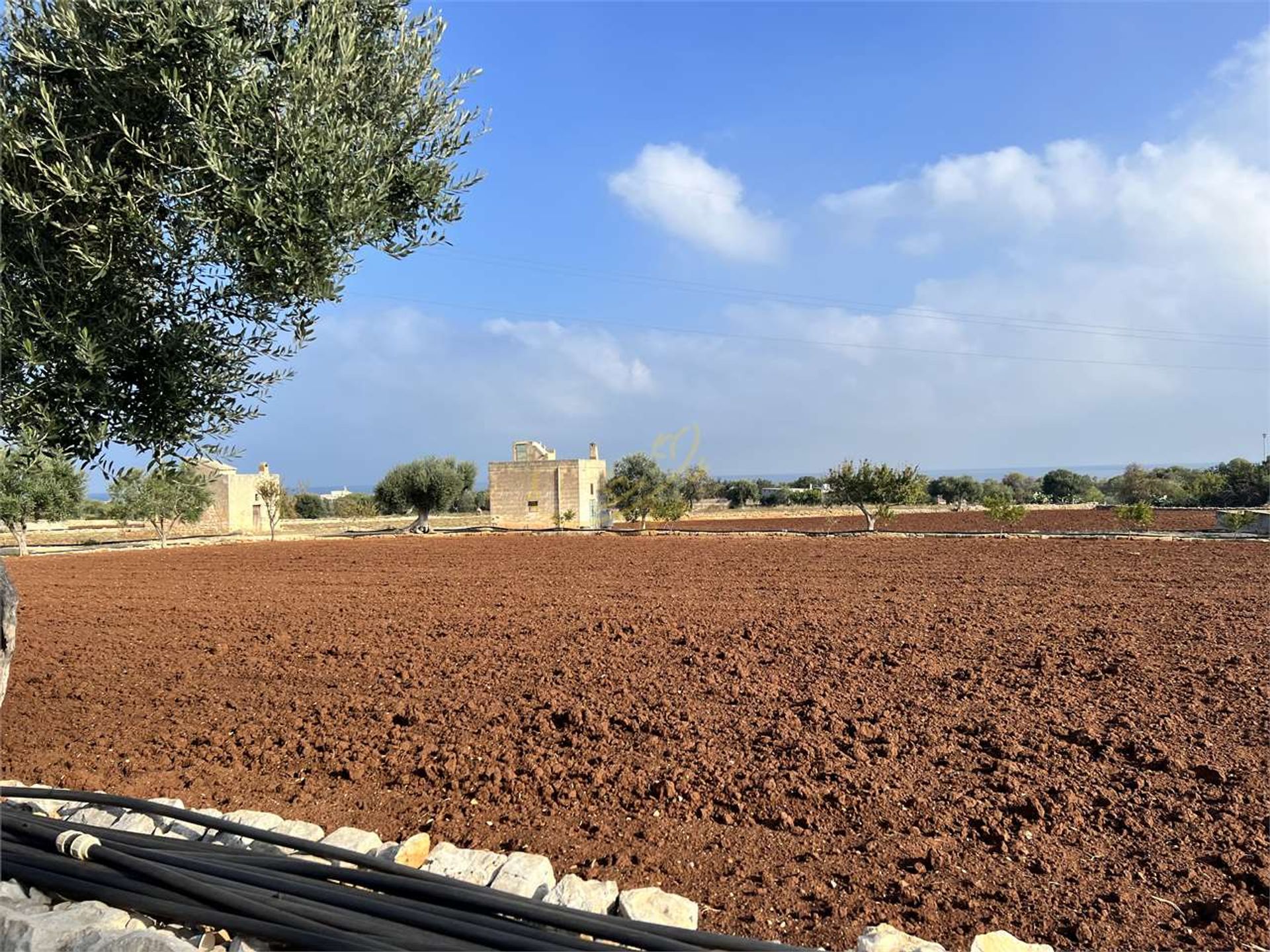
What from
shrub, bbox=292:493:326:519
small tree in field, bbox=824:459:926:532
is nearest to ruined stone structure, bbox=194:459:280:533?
shrub, bbox=292:493:326:519

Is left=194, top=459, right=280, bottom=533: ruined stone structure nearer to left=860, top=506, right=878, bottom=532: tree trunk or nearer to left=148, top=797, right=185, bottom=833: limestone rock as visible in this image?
left=860, top=506, right=878, bottom=532: tree trunk

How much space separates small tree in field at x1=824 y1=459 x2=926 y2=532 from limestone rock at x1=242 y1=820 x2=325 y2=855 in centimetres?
2522

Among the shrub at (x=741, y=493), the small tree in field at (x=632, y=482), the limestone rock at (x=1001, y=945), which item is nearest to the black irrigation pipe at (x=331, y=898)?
the limestone rock at (x=1001, y=945)

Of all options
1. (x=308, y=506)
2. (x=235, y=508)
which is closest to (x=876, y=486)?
(x=235, y=508)

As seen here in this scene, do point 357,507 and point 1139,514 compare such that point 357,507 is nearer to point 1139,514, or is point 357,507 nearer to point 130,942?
point 1139,514

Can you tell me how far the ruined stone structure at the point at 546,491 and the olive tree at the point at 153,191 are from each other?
31.8 meters

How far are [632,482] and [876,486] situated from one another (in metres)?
14.8

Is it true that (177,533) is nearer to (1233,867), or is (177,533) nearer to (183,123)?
(183,123)

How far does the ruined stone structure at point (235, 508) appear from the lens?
38344 mm

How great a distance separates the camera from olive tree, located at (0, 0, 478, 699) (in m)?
4.40

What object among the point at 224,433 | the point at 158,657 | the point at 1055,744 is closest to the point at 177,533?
the point at 158,657

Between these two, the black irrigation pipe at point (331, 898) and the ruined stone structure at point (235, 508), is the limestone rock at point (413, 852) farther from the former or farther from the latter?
the ruined stone structure at point (235, 508)

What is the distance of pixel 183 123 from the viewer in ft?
15.1

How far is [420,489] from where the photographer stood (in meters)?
34.7
